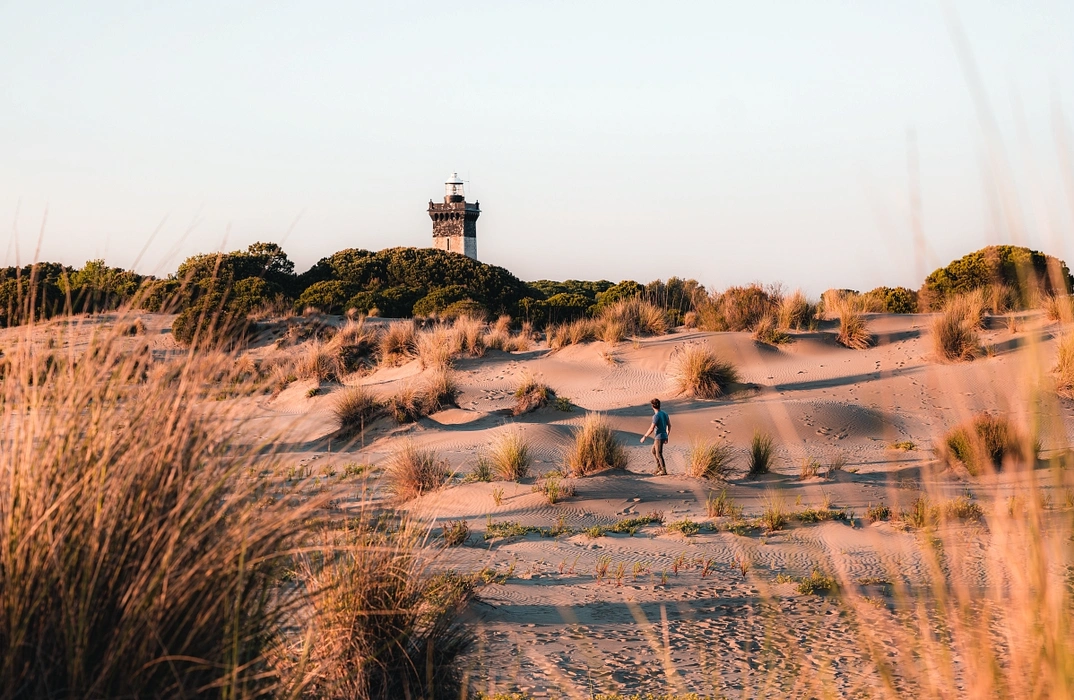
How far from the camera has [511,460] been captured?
43.5ft

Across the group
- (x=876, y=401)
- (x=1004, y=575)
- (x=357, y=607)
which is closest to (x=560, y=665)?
(x=357, y=607)

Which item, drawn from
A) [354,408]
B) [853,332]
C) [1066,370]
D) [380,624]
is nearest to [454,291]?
[853,332]

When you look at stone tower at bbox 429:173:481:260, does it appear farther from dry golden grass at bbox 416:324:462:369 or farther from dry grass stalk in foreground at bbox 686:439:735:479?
dry grass stalk in foreground at bbox 686:439:735:479

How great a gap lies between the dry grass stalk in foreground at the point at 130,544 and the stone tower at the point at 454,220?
74247mm

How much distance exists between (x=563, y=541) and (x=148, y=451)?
730cm

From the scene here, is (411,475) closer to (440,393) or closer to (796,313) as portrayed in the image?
(440,393)

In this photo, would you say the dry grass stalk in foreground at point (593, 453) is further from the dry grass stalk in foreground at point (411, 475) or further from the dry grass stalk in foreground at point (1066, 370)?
the dry grass stalk in foreground at point (1066, 370)

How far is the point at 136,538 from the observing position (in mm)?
2996

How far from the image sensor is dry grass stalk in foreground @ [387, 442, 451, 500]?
11844mm

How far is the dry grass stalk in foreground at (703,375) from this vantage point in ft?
65.6

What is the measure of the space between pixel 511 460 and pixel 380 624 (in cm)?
845

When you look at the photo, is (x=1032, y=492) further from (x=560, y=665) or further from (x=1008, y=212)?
(x=560, y=665)

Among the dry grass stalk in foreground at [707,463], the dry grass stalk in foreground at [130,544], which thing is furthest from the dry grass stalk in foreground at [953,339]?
the dry grass stalk in foreground at [130,544]

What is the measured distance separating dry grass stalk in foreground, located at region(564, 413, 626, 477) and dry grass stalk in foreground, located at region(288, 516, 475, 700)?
8.14 meters
